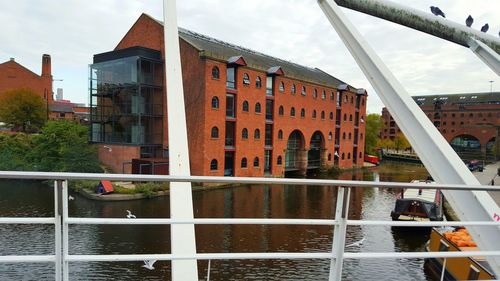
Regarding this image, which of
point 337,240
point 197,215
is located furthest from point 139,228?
point 337,240

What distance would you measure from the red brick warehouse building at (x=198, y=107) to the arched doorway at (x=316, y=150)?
4.98m

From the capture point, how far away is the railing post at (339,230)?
1856mm

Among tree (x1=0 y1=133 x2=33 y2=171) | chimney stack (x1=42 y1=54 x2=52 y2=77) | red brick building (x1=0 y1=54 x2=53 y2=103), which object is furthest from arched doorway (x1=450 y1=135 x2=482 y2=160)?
chimney stack (x1=42 y1=54 x2=52 y2=77)

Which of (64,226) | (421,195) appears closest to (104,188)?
(421,195)

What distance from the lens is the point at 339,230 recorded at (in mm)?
1894

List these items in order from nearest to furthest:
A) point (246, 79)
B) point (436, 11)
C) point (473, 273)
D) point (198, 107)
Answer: point (436, 11) < point (473, 273) < point (198, 107) < point (246, 79)

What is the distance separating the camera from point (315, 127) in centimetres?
Answer: 3531

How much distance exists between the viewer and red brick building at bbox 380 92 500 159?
64688mm

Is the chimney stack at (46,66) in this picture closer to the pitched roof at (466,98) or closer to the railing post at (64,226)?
the railing post at (64,226)

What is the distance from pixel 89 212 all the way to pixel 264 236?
857 centimetres

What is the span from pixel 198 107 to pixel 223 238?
13071 millimetres

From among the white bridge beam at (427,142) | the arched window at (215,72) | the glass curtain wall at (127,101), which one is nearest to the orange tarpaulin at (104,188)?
the glass curtain wall at (127,101)

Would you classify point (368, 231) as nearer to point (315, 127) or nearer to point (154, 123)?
point (154, 123)

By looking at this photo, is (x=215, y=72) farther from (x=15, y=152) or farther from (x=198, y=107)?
(x=15, y=152)
